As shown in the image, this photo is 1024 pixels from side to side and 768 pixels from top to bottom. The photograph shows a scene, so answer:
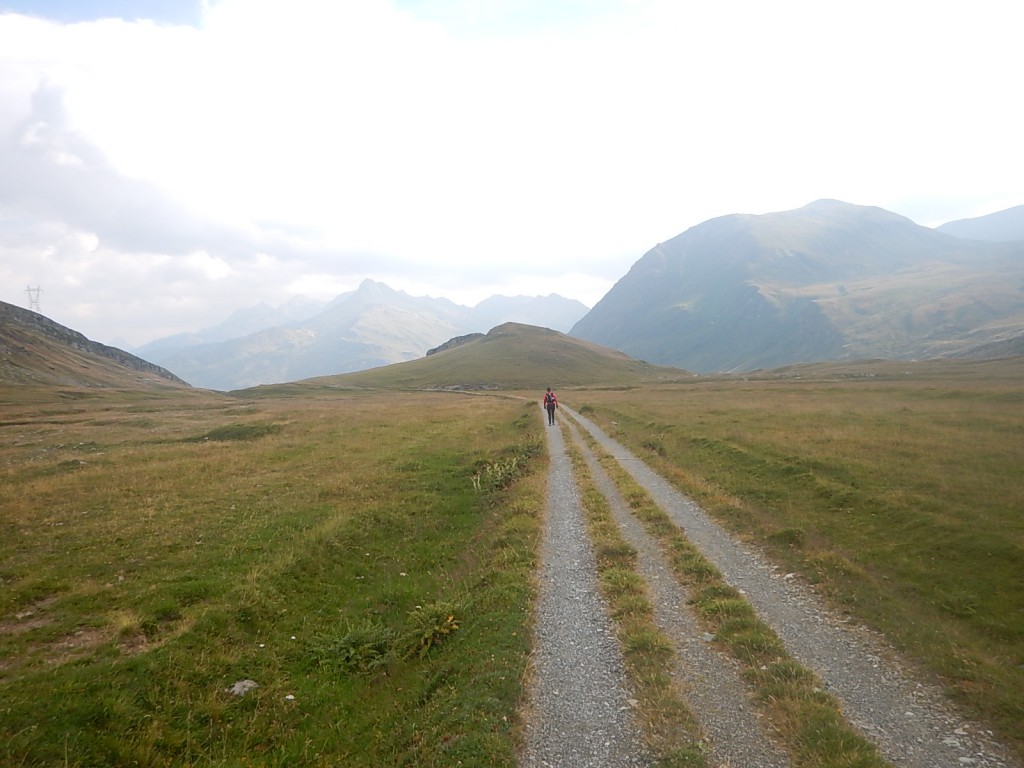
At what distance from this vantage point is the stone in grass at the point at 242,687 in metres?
10.4

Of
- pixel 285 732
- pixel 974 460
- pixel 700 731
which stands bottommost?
pixel 285 732

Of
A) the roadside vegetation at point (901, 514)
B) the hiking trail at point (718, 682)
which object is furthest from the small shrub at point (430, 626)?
the roadside vegetation at point (901, 514)

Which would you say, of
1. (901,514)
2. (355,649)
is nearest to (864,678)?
(901,514)

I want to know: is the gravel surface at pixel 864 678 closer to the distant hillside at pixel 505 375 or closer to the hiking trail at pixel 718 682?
the hiking trail at pixel 718 682

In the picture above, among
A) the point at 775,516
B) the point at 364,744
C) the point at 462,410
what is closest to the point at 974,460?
the point at 775,516

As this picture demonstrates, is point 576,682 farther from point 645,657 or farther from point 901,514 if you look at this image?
point 901,514

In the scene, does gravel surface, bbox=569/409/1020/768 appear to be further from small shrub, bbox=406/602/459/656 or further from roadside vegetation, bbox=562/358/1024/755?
small shrub, bbox=406/602/459/656

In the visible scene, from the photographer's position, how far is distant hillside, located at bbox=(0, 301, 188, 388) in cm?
12219

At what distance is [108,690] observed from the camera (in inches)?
376

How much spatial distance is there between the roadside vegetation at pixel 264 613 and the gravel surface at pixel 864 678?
388 cm

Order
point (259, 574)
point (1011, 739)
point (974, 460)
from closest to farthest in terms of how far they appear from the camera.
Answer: point (1011, 739) < point (259, 574) < point (974, 460)

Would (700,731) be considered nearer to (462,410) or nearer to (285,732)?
(285,732)

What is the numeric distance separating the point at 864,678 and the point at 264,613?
46.7ft

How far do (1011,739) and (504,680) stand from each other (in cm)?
826
